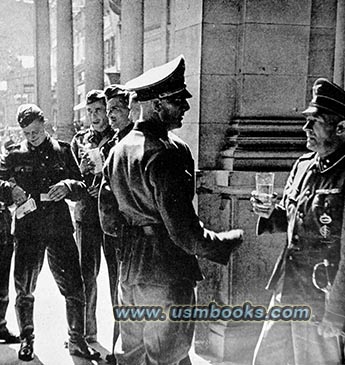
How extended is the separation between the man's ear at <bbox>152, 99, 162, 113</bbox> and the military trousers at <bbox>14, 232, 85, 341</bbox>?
2.23 metres

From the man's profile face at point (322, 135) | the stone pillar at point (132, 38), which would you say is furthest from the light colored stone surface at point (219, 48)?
the stone pillar at point (132, 38)

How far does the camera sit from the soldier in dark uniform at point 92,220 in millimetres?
5688

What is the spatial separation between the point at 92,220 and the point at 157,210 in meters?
2.17

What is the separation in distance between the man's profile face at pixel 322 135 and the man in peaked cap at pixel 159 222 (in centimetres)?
74

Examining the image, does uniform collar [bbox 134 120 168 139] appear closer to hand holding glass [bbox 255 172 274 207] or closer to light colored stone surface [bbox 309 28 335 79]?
hand holding glass [bbox 255 172 274 207]

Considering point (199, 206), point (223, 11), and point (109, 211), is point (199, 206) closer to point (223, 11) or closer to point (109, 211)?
point (109, 211)

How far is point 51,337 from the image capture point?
20.6ft

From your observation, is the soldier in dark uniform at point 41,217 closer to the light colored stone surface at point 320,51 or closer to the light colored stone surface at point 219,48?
the light colored stone surface at point 219,48

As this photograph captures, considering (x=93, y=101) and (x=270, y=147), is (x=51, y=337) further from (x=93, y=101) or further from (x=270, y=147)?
(x=270, y=147)

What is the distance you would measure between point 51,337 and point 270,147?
121 inches

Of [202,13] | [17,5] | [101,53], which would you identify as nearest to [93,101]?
[202,13]

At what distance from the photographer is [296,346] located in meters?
3.70

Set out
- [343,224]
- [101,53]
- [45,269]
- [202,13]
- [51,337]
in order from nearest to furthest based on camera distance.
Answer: [343,224], [202,13], [51,337], [45,269], [101,53]

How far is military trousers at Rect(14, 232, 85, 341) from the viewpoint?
18.1ft
